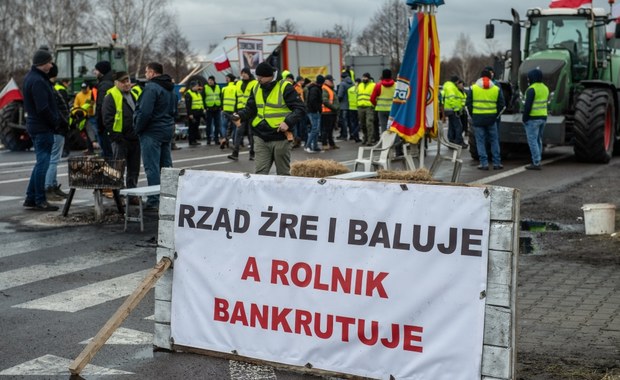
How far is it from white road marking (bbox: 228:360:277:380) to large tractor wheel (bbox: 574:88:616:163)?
14069mm

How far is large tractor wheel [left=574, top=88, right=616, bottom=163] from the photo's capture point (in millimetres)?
18484

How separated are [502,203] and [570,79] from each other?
15535 mm

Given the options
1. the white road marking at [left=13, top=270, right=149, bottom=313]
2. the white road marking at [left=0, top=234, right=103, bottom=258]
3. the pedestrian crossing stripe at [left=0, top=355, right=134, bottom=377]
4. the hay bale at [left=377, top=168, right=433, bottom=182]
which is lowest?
the pedestrian crossing stripe at [left=0, top=355, right=134, bottom=377]

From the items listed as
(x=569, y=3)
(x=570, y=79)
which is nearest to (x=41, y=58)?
(x=570, y=79)

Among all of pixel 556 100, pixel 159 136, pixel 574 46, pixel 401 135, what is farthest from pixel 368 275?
pixel 574 46

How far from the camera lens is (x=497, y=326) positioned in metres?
5.09

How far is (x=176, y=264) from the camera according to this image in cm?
618

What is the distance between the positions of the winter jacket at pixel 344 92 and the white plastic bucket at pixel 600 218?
57.3 feet

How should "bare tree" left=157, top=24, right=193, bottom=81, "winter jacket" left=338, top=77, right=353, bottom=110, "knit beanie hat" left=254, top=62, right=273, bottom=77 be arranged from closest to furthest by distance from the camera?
"knit beanie hat" left=254, top=62, right=273, bottom=77 < "winter jacket" left=338, top=77, right=353, bottom=110 < "bare tree" left=157, top=24, right=193, bottom=81

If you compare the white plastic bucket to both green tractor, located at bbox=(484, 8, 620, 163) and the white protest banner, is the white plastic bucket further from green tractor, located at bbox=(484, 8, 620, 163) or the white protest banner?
green tractor, located at bbox=(484, 8, 620, 163)

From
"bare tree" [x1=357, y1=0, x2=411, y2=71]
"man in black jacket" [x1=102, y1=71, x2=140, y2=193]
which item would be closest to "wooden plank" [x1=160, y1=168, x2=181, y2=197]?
"man in black jacket" [x1=102, y1=71, x2=140, y2=193]

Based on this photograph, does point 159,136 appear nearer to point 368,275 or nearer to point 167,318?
point 167,318

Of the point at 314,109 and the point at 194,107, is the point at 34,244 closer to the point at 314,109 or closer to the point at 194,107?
the point at 314,109

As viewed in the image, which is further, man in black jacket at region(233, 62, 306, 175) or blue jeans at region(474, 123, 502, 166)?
blue jeans at region(474, 123, 502, 166)
